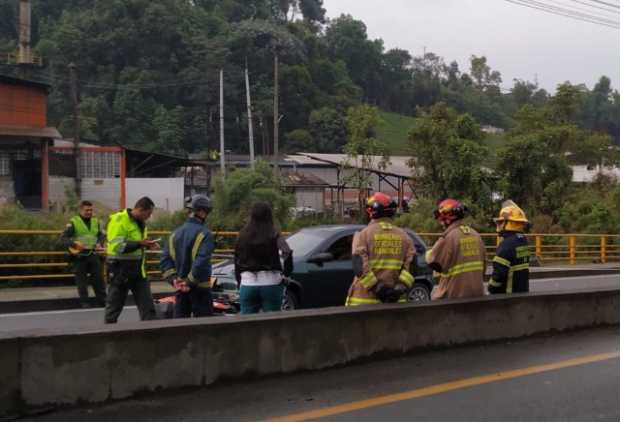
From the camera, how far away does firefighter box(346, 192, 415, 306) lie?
675 centimetres

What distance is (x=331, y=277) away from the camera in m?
11.4

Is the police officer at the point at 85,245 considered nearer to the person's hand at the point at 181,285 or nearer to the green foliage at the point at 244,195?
the person's hand at the point at 181,285

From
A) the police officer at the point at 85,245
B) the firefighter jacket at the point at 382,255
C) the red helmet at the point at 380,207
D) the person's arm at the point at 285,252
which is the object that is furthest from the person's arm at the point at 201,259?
the police officer at the point at 85,245

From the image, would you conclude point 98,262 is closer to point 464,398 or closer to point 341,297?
point 341,297

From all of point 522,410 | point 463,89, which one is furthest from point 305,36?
point 522,410

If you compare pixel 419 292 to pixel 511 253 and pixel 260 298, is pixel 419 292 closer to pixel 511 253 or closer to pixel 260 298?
→ pixel 511 253

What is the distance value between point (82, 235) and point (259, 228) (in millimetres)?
5782

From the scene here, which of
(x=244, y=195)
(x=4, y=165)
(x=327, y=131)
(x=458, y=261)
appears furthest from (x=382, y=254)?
(x=327, y=131)

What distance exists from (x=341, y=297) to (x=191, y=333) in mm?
5706

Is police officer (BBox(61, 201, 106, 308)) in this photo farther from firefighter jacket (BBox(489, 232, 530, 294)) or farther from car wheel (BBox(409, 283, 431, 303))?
firefighter jacket (BBox(489, 232, 530, 294))

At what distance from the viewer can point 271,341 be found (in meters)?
6.42

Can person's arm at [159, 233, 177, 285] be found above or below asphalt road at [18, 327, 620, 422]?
above

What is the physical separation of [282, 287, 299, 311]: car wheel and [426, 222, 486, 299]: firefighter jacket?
3.44 meters

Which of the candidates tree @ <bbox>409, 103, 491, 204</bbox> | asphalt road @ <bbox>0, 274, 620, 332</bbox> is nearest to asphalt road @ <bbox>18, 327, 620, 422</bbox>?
asphalt road @ <bbox>0, 274, 620, 332</bbox>
